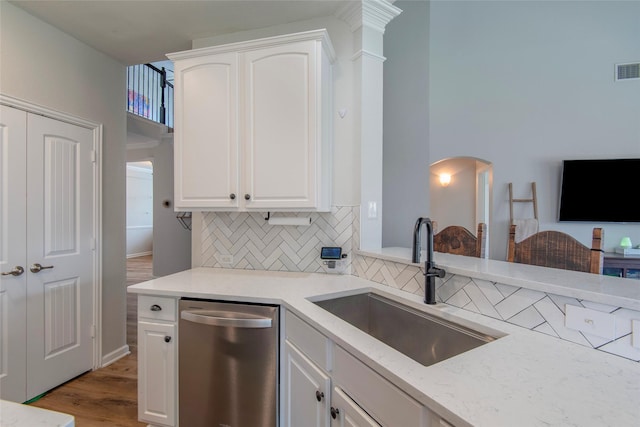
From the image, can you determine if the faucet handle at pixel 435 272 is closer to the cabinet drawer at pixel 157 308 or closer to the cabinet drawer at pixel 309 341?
the cabinet drawer at pixel 309 341

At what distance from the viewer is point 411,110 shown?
11.0 feet

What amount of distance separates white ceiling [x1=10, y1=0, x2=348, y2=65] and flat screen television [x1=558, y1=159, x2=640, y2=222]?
4.18m

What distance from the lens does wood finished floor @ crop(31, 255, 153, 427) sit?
1.94m

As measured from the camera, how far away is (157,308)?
172 cm

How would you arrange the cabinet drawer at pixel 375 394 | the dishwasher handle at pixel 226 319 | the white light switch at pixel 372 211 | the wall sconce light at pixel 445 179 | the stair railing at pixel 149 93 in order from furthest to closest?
the wall sconce light at pixel 445 179
the stair railing at pixel 149 93
the white light switch at pixel 372 211
the dishwasher handle at pixel 226 319
the cabinet drawer at pixel 375 394

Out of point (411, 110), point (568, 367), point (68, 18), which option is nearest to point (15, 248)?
point (68, 18)

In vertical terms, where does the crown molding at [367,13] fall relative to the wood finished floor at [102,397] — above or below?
above

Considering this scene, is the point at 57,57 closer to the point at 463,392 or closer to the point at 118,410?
the point at 118,410

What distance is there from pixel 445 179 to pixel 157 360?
541 cm

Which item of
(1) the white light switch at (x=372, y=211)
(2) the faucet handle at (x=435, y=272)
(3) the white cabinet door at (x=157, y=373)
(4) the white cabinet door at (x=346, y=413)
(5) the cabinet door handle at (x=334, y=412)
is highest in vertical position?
(1) the white light switch at (x=372, y=211)

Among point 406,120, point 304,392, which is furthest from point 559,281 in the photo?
point 406,120

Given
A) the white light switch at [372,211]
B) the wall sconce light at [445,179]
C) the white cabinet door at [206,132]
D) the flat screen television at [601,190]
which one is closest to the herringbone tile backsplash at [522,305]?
the white light switch at [372,211]

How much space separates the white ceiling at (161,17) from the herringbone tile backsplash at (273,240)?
142cm

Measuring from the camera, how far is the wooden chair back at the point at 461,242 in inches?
88.7
